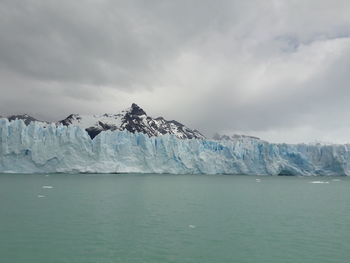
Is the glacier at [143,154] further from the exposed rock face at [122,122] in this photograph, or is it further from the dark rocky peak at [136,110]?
the dark rocky peak at [136,110]

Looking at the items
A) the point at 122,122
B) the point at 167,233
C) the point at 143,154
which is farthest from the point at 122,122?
the point at 167,233

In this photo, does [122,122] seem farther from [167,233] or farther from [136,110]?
[167,233]

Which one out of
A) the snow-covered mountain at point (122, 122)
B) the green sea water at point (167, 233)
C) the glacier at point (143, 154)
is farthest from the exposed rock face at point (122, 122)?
the green sea water at point (167, 233)

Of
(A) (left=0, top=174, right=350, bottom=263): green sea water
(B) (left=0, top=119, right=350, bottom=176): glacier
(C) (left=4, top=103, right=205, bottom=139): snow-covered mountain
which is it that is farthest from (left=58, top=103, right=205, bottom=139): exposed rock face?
(A) (left=0, top=174, right=350, bottom=263): green sea water

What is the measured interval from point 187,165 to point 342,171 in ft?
102

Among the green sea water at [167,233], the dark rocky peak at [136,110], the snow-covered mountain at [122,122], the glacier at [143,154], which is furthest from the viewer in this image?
the dark rocky peak at [136,110]

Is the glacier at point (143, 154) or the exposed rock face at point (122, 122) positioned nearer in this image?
the glacier at point (143, 154)

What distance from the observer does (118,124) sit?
134000 millimetres

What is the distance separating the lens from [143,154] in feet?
217

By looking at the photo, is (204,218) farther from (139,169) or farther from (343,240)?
(139,169)

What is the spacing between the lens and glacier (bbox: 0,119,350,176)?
57.5 metres

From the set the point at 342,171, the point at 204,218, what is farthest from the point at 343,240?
the point at 342,171

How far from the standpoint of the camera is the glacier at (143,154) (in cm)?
5750

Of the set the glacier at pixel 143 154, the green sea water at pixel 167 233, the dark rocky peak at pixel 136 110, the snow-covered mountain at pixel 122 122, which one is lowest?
the green sea water at pixel 167 233
